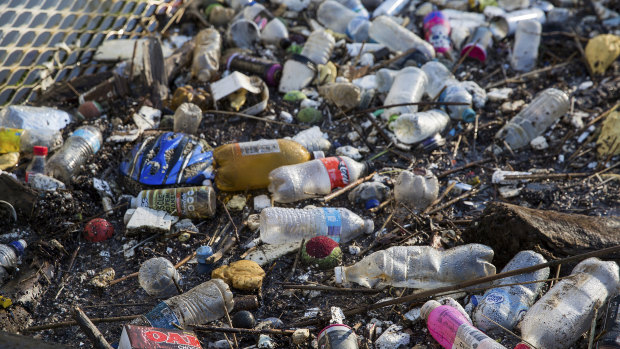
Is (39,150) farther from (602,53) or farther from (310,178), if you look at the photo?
(602,53)

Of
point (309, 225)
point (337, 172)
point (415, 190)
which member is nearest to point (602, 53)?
point (415, 190)

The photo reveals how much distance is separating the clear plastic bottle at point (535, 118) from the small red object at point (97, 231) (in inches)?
109

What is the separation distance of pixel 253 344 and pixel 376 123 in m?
2.17

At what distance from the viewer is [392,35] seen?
16.8 ft

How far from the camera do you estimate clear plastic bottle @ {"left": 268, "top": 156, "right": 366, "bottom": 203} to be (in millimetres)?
3393

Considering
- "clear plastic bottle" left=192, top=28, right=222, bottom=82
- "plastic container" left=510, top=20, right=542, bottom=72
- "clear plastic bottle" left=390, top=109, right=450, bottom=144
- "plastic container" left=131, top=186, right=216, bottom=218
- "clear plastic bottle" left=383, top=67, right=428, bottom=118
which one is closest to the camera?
"plastic container" left=131, top=186, right=216, bottom=218

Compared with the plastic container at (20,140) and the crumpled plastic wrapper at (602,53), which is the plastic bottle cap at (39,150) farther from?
the crumpled plastic wrapper at (602,53)

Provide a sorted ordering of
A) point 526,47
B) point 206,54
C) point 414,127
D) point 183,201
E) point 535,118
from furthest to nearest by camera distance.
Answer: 1. point 526,47
2. point 206,54
3. point 535,118
4. point 414,127
5. point 183,201

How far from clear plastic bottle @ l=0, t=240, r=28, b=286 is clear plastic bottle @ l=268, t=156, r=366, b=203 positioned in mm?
1449

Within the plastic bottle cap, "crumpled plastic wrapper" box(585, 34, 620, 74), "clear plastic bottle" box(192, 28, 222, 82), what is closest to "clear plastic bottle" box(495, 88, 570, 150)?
"crumpled plastic wrapper" box(585, 34, 620, 74)

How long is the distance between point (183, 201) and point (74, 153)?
0.91 m

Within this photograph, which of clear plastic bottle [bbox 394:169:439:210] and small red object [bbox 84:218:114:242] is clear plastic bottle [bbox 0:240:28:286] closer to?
small red object [bbox 84:218:114:242]

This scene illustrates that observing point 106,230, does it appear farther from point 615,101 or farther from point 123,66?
point 615,101

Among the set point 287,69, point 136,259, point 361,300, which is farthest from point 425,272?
point 287,69
